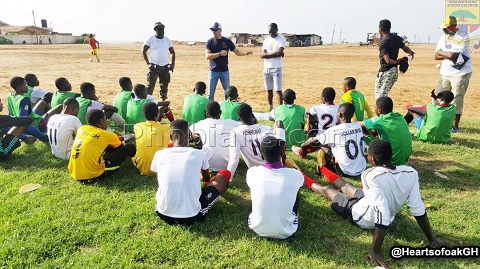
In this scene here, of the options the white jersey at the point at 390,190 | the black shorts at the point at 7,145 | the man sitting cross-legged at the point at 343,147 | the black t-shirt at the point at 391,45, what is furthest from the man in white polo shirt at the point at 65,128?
the black t-shirt at the point at 391,45

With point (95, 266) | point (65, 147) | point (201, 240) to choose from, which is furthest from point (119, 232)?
point (65, 147)

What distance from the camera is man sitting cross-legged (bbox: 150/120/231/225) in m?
3.86

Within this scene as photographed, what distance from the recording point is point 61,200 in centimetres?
469

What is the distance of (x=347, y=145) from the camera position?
5.07m

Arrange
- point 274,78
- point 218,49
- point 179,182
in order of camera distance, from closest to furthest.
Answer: point 179,182 → point 218,49 → point 274,78

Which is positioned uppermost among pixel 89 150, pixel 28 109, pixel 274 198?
pixel 28 109

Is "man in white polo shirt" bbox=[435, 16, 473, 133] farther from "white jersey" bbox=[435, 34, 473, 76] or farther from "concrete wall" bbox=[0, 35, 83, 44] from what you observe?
"concrete wall" bbox=[0, 35, 83, 44]

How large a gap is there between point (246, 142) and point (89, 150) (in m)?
2.19

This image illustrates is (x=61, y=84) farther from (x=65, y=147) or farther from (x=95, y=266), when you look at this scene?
(x=95, y=266)

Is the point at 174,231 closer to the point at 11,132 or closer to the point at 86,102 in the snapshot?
the point at 86,102

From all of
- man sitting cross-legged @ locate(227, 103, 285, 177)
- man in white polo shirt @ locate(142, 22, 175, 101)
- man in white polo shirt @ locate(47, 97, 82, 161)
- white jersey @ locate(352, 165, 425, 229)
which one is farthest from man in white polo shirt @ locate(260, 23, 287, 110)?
white jersey @ locate(352, 165, 425, 229)

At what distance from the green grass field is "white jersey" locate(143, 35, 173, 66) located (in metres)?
4.49

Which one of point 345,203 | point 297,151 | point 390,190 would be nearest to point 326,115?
point 297,151

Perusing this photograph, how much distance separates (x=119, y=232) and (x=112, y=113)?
3.75 m
